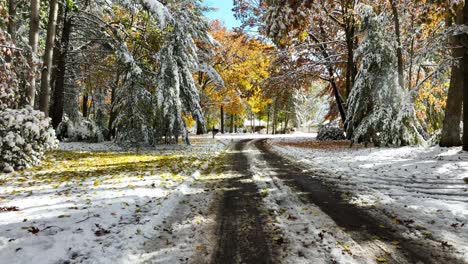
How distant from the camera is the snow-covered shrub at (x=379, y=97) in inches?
571

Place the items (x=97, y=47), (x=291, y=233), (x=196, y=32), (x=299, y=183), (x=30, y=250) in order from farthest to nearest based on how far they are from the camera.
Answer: (x=97, y=47)
(x=196, y=32)
(x=299, y=183)
(x=291, y=233)
(x=30, y=250)

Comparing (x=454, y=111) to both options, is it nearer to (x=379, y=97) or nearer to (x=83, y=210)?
(x=379, y=97)

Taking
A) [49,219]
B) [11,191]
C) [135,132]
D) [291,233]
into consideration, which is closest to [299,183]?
[291,233]

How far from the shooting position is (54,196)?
5895mm

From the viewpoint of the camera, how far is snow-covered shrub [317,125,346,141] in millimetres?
24131

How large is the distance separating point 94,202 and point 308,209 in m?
3.65

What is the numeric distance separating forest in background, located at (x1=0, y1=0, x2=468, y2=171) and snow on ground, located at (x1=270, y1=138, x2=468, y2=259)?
8.25ft

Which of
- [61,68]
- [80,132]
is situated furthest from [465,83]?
[80,132]

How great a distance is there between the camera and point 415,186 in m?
6.96

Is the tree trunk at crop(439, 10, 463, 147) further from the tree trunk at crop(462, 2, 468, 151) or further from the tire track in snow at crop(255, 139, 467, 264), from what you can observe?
the tire track in snow at crop(255, 139, 467, 264)

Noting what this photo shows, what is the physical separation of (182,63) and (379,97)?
33.3ft

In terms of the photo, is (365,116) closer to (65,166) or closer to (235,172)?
(235,172)

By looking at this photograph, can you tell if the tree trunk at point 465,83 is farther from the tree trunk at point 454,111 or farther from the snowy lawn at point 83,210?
the snowy lawn at point 83,210

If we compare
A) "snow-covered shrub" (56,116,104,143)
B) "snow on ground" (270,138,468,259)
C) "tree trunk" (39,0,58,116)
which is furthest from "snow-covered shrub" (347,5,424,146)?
"snow-covered shrub" (56,116,104,143)
